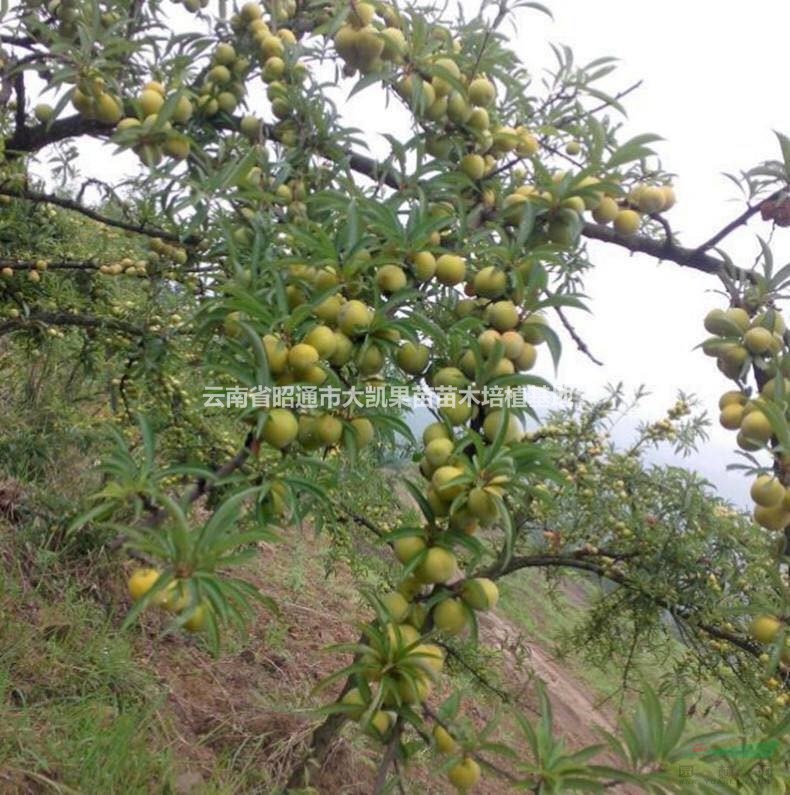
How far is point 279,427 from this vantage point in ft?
2.70

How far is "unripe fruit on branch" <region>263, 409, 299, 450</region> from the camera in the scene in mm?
825

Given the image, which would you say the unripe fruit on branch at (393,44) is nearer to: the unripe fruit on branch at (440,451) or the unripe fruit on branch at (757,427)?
the unripe fruit on branch at (440,451)

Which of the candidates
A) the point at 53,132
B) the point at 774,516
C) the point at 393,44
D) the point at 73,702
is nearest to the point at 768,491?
the point at 774,516

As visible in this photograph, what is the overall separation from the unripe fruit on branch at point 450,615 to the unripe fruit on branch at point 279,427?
1.06 ft

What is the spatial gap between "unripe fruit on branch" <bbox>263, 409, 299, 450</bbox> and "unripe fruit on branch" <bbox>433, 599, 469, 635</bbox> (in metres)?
0.32

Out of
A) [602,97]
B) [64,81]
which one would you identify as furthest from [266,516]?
[602,97]

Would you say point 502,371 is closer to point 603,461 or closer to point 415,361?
point 415,361

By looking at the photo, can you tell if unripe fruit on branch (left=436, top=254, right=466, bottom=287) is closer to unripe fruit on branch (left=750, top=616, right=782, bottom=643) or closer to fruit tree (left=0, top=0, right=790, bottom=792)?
fruit tree (left=0, top=0, right=790, bottom=792)

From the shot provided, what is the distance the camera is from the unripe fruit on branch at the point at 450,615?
953 millimetres

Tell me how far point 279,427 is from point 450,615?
1.17ft

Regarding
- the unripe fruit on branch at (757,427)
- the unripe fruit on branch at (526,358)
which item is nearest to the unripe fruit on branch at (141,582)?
the unripe fruit on branch at (526,358)

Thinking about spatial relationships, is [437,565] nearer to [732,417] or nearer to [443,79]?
[732,417]

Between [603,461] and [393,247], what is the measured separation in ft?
7.06

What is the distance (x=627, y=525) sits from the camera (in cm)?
260
